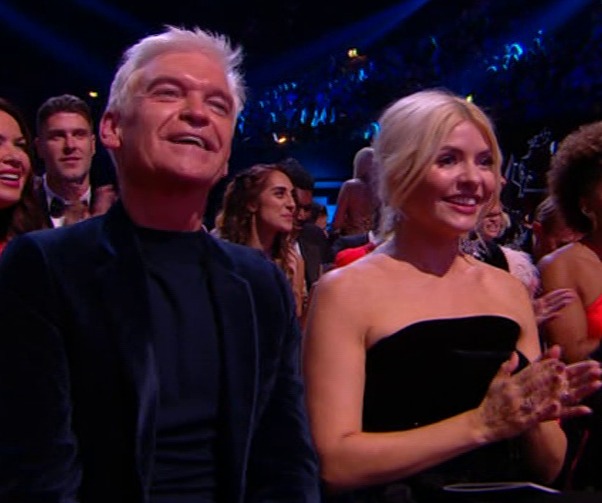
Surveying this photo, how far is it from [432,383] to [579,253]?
99 cm

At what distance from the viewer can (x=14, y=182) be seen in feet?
8.20

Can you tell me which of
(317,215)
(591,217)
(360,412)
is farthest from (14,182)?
(317,215)

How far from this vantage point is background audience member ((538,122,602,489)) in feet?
7.93

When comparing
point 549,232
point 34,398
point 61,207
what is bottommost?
point 34,398

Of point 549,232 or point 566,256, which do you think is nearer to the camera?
point 566,256

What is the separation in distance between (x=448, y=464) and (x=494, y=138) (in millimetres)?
763

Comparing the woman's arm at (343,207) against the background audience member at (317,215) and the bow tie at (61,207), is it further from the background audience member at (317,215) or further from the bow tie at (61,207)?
the background audience member at (317,215)

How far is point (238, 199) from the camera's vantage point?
3795 mm

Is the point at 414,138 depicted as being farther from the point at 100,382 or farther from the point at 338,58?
the point at 338,58

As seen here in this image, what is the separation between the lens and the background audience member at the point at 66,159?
336 centimetres

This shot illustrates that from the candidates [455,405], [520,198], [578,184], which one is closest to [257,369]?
[455,405]

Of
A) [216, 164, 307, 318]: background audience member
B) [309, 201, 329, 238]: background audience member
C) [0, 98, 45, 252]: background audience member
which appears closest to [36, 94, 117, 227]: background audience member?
[216, 164, 307, 318]: background audience member

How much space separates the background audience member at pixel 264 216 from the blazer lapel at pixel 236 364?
2130 mm

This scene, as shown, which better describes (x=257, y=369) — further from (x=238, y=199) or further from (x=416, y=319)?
(x=238, y=199)
